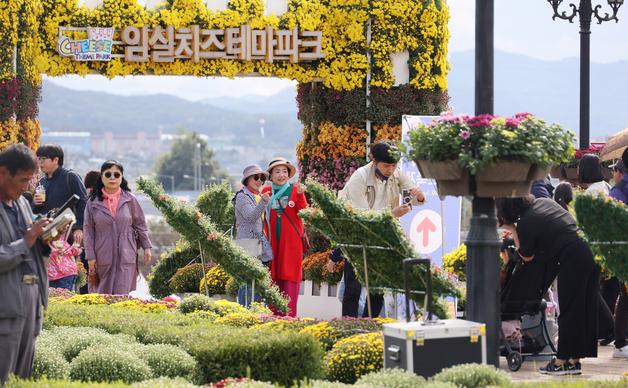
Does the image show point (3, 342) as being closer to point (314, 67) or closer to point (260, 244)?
point (260, 244)

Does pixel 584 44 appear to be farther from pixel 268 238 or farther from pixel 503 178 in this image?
pixel 503 178

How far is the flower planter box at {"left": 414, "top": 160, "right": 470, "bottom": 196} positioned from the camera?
8.25 metres

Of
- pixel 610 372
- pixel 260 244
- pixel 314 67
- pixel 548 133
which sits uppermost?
pixel 314 67

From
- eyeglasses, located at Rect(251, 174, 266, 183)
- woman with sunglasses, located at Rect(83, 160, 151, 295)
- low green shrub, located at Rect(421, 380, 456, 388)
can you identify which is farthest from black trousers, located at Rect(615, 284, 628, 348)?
woman with sunglasses, located at Rect(83, 160, 151, 295)

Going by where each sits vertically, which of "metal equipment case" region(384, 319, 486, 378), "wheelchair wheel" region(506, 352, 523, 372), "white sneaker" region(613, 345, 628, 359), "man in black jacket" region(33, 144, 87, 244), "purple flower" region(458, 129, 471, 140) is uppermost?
"purple flower" region(458, 129, 471, 140)

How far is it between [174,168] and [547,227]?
17836 cm

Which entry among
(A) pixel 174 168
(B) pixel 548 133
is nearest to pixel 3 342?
(B) pixel 548 133

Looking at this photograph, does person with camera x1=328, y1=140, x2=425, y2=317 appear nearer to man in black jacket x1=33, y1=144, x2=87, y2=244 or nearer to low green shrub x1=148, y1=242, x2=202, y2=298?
man in black jacket x1=33, y1=144, x2=87, y2=244

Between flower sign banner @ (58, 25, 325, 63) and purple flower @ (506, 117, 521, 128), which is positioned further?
flower sign banner @ (58, 25, 325, 63)

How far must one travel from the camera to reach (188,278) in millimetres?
16312

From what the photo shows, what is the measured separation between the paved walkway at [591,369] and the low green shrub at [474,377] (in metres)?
2.42

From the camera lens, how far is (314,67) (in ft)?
62.8

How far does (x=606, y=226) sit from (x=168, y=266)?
9255 mm

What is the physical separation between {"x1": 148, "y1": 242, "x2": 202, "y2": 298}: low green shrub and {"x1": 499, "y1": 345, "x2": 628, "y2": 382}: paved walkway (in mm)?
6667
